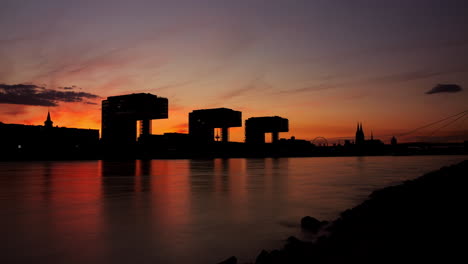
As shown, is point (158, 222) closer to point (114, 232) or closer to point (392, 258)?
point (114, 232)

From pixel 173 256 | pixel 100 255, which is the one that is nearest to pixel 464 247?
pixel 173 256

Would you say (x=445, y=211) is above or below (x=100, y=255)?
above

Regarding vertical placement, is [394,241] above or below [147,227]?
above

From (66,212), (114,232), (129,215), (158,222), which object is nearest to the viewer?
(114,232)

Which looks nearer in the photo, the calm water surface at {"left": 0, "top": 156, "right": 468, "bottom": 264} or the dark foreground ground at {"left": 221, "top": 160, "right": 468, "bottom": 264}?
the dark foreground ground at {"left": 221, "top": 160, "right": 468, "bottom": 264}

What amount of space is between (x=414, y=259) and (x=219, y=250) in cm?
742

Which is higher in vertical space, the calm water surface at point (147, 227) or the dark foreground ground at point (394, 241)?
the dark foreground ground at point (394, 241)

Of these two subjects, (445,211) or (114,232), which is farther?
(114,232)

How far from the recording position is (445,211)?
14.9m

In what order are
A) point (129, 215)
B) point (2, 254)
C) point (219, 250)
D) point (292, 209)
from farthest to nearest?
point (292, 209), point (129, 215), point (219, 250), point (2, 254)

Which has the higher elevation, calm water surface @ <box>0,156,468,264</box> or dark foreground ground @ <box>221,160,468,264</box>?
dark foreground ground @ <box>221,160,468,264</box>

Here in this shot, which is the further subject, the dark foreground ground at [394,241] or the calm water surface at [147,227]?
the calm water surface at [147,227]

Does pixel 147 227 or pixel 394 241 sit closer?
pixel 394 241

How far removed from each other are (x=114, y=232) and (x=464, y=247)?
14074 millimetres
